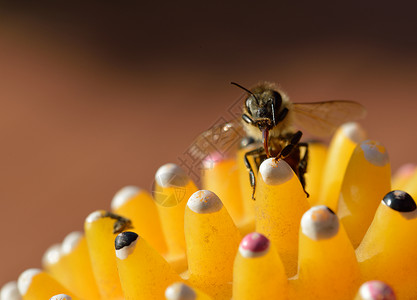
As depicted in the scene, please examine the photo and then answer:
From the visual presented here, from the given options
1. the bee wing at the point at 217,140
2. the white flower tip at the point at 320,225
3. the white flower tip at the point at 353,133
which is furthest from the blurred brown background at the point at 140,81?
the white flower tip at the point at 320,225

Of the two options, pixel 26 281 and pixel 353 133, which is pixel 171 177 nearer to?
pixel 26 281

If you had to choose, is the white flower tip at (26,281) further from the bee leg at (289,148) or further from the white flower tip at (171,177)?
the bee leg at (289,148)

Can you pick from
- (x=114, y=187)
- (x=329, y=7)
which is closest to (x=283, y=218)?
(x=114, y=187)

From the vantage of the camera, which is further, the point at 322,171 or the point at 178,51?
the point at 178,51

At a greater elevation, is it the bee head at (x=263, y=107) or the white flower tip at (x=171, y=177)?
the bee head at (x=263, y=107)

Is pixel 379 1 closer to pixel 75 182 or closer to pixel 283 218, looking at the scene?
pixel 75 182

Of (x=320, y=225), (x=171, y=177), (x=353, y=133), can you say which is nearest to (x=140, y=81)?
(x=353, y=133)

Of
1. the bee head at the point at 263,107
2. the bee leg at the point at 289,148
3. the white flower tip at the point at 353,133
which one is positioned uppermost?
the bee head at the point at 263,107
